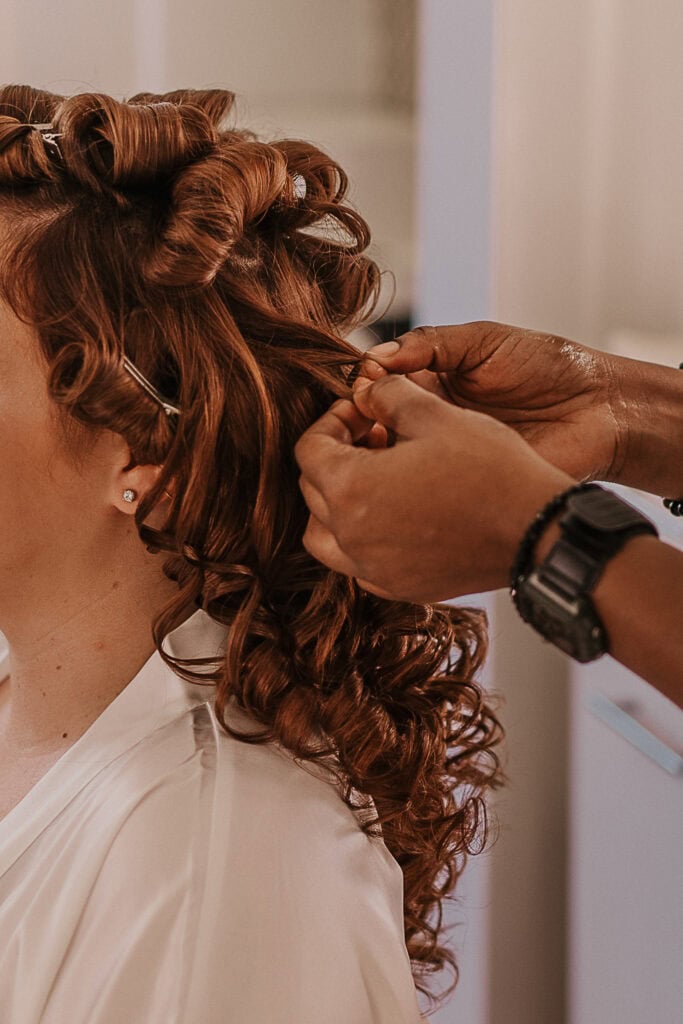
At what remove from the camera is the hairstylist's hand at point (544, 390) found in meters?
1.08

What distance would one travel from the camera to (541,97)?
5.61 ft

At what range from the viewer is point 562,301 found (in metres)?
1.76

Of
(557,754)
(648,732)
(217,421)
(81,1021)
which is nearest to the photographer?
(81,1021)

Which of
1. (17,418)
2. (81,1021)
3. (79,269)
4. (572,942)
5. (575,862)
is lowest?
(572,942)

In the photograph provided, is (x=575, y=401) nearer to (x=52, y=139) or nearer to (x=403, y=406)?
(x=403, y=406)

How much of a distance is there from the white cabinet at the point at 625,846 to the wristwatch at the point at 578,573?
0.73 meters

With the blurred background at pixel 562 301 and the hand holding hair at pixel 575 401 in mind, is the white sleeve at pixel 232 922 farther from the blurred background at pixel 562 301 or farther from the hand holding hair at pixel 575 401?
the blurred background at pixel 562 301

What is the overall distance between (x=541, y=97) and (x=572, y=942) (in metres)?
1.23

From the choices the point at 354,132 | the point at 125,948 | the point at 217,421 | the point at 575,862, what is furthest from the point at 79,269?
the point at 354,132

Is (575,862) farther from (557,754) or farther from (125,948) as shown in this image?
(125,948)

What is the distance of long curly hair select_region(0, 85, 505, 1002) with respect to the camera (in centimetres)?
97

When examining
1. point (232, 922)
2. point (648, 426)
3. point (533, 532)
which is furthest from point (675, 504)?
point (232, 922)

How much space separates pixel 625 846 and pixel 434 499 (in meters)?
0.98

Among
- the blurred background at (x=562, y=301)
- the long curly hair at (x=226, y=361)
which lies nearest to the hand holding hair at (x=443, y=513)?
the long curly hair at (x=226, y=361)
